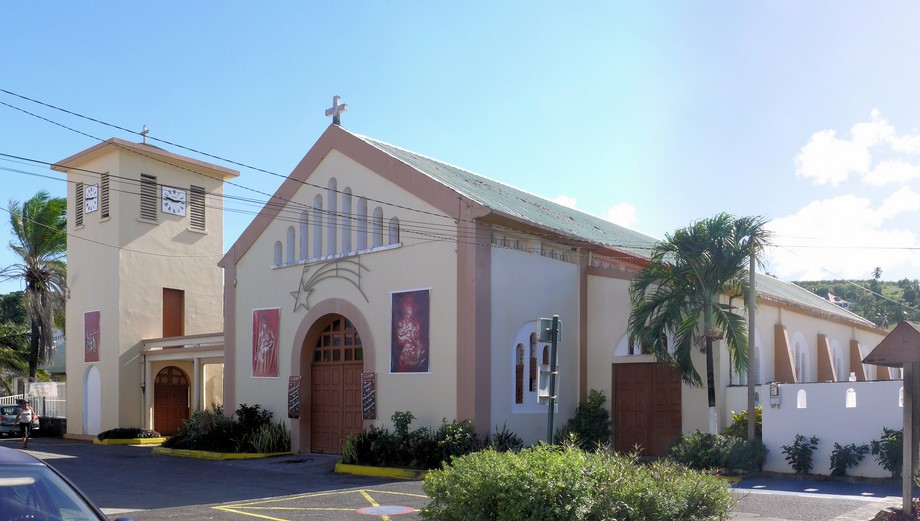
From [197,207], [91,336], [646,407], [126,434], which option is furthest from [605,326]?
[91,336]

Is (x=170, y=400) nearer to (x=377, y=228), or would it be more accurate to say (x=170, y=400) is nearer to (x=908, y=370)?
(x=377, y=228)

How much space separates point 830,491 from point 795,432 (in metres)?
2.18

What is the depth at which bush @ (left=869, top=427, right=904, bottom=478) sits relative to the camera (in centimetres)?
1493

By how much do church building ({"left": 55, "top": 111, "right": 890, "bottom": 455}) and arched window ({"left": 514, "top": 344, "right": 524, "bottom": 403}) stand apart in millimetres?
35

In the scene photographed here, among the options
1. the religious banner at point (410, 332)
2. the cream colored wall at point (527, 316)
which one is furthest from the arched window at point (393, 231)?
the cream colored wall at point (527, 316)

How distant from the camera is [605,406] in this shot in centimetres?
2089

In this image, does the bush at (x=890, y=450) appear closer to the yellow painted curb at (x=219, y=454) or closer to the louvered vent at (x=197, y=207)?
the yellow painted curb at (x=219, y=454)

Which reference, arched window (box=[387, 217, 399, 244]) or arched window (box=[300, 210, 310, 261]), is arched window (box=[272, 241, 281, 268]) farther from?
arched window (box=[387, 217, 399, 244])

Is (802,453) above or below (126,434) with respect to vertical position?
above

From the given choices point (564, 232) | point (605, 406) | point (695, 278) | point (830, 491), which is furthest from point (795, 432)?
point (564, 232)

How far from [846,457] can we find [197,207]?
23.9m

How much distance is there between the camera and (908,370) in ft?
36.0

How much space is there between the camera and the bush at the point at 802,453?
16.3 meters

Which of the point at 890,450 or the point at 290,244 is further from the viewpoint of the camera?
the point at 290,244
